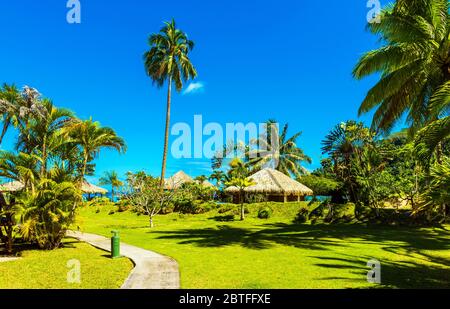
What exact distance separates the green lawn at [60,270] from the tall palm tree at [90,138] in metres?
5.08

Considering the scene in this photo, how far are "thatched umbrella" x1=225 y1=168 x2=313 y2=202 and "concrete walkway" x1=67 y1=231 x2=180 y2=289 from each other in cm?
2151

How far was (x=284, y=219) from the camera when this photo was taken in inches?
1032

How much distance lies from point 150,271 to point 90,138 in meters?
9.40

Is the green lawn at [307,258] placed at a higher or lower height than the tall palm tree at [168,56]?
lower

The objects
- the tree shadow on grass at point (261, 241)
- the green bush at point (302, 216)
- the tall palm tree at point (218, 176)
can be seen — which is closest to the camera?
the tree shadow on grass at point (261, 241)

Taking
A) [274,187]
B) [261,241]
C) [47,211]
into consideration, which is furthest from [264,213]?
[47,211]

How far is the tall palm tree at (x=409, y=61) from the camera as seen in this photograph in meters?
11.8

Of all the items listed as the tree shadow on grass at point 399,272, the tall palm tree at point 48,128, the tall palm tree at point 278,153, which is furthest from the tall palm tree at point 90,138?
the tall palm tree at point 278,153

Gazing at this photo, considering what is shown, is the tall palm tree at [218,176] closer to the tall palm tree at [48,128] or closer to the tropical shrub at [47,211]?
the tall palm tree at [48,128]

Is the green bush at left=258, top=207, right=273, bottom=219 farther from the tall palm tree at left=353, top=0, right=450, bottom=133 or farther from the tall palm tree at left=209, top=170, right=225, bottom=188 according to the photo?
the tall palm tree at left=353, top=0, right=450, bottom=133

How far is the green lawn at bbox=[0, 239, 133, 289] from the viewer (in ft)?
26.5

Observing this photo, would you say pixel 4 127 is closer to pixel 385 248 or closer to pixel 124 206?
pixel 385 248
